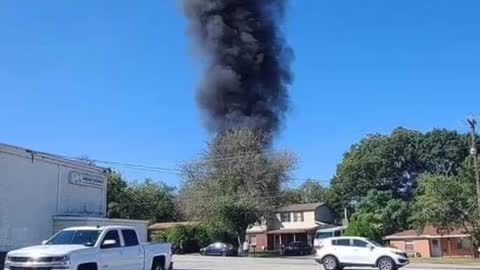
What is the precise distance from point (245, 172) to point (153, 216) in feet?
91.8

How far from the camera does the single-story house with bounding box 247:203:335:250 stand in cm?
8056

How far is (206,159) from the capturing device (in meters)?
65.8

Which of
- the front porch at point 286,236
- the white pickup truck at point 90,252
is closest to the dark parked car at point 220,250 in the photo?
the front porch at point 286,236

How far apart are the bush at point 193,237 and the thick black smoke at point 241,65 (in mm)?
12918

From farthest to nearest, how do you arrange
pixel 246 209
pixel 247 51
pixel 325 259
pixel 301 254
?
pixel 247 51
pixel 301 254
pixel 246 209
pixel 325 259

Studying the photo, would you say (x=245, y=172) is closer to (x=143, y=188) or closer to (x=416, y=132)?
(x=143, y=188)

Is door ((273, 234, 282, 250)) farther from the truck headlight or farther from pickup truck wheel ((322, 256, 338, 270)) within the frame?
the truck headlight

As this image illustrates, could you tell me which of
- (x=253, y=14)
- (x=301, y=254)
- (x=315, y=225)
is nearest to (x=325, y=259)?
(x=301, y=254)

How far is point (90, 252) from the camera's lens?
15.4m

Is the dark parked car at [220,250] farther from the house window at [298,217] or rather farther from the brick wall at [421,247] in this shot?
the house window at [298,217]

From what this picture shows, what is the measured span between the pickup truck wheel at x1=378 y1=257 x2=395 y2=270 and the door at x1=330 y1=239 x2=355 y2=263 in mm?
1289

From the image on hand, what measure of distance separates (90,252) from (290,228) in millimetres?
67869

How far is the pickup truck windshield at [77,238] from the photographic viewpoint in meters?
15.8

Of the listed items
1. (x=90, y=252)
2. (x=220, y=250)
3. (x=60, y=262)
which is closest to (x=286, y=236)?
(x=220, y=250)
